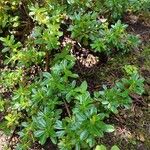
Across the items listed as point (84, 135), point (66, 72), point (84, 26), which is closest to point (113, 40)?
point (84, 26)

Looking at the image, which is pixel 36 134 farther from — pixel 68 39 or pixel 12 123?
pixel 68 39

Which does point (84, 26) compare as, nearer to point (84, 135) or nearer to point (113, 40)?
point (113, 40)

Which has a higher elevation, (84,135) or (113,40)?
(113,40)

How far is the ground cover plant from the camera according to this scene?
2377 millimetres

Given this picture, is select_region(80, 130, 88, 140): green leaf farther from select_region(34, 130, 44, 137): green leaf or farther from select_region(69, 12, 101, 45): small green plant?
select_region(69, 12, 101, 45): small green plant

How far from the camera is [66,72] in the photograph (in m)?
2.55

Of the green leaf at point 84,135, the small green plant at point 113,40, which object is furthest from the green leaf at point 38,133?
the small green plant at point 113,40

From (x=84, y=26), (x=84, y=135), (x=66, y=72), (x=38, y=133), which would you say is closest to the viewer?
(x=84, y=135)

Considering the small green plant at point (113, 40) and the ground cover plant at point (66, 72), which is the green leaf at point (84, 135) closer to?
the ground cover plant at point (66, 72)

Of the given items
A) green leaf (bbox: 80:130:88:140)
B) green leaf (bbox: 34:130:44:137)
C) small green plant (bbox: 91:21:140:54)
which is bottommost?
green leaf (bbox: 34:130:44:137)

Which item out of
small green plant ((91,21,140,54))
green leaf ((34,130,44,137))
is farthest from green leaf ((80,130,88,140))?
small green plant ((91,21,140,54))

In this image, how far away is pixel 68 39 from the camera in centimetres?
312

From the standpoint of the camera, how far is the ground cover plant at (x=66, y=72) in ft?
7.80

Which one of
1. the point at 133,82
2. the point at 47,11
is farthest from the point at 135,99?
the point at 47,11
